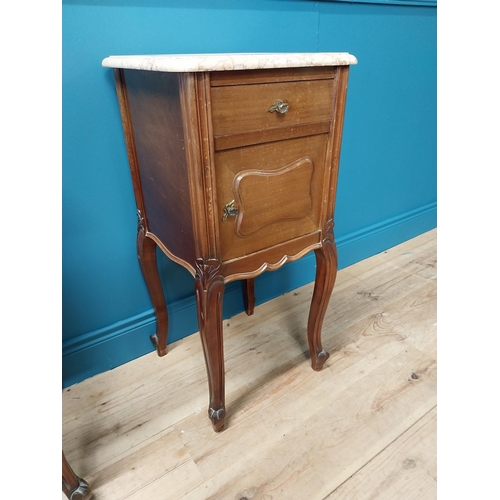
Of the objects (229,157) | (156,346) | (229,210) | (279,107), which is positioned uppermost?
(279,107)

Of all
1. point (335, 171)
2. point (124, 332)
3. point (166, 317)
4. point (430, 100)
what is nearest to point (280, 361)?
point (166, 317)

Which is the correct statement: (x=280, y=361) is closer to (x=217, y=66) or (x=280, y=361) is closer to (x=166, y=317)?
(x=166, y=317)

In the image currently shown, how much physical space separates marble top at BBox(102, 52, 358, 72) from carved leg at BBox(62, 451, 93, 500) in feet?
2.82

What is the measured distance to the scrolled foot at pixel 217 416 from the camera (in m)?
1.06

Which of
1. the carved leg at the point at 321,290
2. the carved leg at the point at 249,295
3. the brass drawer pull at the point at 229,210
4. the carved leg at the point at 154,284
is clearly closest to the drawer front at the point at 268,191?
the brass drawer pull at the point at 229,210

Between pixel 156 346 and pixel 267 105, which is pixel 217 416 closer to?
pixel 156 346

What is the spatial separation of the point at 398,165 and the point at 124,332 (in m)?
1.45

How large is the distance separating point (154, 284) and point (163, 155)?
494 mm

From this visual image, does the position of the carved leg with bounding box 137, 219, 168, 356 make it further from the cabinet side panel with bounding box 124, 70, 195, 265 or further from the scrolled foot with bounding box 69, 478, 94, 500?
the scrolled foot with bounding box 69, 478, 94, 500

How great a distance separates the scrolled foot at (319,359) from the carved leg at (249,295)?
1.18 ft

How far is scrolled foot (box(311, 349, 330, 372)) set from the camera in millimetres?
1271

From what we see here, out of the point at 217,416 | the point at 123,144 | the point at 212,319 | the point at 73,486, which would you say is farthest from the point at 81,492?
the point at 123,144

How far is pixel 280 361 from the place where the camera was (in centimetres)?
134

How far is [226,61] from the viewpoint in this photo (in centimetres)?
70
